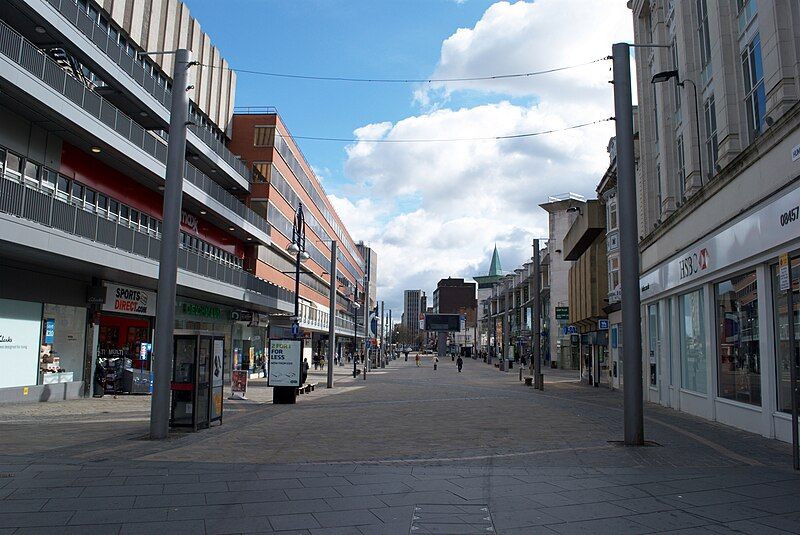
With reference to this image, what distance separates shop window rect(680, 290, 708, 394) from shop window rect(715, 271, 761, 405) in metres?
1.41

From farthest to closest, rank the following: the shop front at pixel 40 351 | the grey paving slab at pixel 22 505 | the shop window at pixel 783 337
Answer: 1. the shop front at pixel 40 351
2. the shop window at pixel 783 337
3. the grey paving slab at pixel 22 505

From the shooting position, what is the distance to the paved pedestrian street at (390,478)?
21.7 feet

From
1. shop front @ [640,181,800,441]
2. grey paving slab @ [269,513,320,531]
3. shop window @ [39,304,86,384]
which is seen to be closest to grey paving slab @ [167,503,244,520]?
grey paving slab @ [269,513,320,531]

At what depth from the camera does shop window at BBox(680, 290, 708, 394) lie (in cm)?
1806

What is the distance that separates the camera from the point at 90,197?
23.5m

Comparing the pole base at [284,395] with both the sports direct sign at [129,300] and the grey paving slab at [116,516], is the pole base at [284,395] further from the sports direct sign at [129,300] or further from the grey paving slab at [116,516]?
the grey paving slab at [116,516]

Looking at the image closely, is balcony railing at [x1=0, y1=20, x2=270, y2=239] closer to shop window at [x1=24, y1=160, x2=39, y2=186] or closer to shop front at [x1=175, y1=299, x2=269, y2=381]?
shop window at [x1=24, y1=160, x2=39, y2=186]

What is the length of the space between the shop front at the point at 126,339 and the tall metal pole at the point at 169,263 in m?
10.3

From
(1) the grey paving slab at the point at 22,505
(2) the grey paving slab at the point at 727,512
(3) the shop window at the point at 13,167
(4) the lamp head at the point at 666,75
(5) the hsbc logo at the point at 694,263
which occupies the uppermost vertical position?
(4) the lamp head at the point at 666,75

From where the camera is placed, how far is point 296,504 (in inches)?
289

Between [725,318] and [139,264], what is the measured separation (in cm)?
1815

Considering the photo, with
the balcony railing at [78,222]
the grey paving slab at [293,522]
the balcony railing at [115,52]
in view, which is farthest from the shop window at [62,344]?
the grey paving slab at [293,522]

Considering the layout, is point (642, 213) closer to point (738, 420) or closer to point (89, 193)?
point (738, 420)

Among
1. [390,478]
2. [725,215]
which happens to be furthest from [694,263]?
[390,478]
